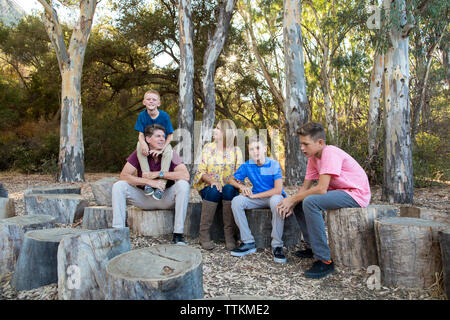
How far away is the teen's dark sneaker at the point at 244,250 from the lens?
3.10 m

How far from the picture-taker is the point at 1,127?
37.0 ft

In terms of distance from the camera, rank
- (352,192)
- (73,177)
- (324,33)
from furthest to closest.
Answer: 1. (324,33)
2. (73,177)
3. (352,192)

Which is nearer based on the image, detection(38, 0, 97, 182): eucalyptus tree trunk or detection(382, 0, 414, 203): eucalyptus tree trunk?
detection(382, 0, 414, 203): eucalyptus tree trunk

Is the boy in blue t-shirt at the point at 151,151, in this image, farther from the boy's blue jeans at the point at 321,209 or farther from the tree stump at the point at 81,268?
the boy's blue jeans at the point at 321,209

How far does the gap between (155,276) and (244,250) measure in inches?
60.2

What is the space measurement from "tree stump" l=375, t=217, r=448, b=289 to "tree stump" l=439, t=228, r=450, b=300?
0.14 metres

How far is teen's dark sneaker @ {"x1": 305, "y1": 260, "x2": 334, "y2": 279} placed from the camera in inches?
103

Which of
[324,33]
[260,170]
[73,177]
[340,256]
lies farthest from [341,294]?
[324,33]

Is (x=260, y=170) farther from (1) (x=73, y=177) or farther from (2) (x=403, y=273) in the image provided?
(1) (x=73, y=177)

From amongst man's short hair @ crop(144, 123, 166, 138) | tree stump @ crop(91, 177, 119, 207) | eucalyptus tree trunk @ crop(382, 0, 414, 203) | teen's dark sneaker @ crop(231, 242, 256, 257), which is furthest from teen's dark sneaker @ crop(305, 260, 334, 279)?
eucalyptus tree trunk @ crop(382, 0, 414, 203)

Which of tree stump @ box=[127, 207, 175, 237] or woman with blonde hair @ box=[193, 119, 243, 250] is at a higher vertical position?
woman with blonde hair @ box=[193, 119, 243, 250]

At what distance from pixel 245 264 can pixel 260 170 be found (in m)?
0.92

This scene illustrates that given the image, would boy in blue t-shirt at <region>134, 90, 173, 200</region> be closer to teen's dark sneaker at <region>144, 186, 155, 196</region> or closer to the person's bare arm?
teen's dark sneaker at <region>144, 186, 155, 196</region>

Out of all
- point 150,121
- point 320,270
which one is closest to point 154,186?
point 150,121
